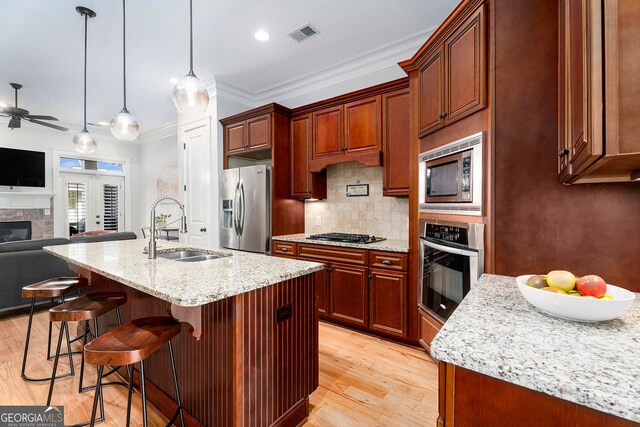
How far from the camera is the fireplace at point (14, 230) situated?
18.1 feet

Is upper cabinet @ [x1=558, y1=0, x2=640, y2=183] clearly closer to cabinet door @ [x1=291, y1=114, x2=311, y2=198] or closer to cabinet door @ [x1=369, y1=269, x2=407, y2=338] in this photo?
cabinet door @ [x1=369, y1=269, x2=407, y2=338]

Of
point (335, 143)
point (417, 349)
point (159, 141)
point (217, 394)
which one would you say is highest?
point (159, 141)

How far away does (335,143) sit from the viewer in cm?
326

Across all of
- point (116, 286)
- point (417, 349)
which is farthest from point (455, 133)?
point (116, 286)

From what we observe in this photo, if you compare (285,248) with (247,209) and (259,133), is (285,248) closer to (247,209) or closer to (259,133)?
(247,209)

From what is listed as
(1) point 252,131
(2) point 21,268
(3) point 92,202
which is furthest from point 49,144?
(1) point 252,131

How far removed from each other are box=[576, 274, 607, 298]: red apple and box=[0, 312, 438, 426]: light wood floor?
1241mm

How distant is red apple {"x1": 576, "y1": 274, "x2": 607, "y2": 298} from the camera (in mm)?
897

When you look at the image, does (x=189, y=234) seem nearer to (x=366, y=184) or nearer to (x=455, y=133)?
(x=366, y=184)

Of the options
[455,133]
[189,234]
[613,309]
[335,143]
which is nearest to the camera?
[613,309]

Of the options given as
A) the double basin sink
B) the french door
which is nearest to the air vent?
the double basin sink

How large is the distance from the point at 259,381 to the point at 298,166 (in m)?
2.60

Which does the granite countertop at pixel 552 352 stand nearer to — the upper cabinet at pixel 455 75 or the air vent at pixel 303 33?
the upper cabinet at pixel 455 75

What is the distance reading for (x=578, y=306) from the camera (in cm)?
86
